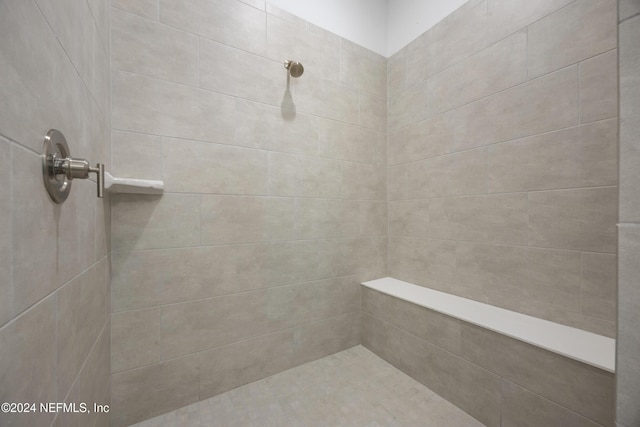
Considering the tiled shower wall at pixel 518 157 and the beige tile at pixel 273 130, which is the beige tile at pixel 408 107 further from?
the beige tile at pixel 273 130

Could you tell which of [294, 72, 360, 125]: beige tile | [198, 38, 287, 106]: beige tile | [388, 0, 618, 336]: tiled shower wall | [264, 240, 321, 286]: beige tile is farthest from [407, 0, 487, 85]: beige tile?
[264, 240, 321, 286]: beige tile

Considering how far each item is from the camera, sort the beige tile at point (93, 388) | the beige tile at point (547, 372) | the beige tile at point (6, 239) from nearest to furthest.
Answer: the beige tile at point (6, 239), the beige tile at point (93, 388), the beige tile at point (547, 372)

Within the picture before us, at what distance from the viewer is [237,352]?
4.23ft

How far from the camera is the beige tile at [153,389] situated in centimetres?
104

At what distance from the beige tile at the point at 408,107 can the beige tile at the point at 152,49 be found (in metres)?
1.28

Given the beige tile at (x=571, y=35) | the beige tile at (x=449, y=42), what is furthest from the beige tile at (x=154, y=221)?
the beige tile at (x=571, y=35)

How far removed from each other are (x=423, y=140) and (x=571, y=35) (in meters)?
0.73

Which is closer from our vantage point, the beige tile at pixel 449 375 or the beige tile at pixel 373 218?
the beige tile at pixel 449 375

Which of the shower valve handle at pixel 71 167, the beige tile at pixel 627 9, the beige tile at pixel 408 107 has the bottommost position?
the shower valve handle at pixel 71 167

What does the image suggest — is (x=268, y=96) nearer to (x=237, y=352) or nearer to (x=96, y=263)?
(x=96, y=263)

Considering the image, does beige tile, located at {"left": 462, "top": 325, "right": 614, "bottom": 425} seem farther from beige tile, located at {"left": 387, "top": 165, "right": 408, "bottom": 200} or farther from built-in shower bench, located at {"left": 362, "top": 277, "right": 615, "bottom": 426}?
beige tile, located at {"left": 387, "top": 165, "right": 408, "bottom": 200}

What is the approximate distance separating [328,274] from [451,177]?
93 centimetres

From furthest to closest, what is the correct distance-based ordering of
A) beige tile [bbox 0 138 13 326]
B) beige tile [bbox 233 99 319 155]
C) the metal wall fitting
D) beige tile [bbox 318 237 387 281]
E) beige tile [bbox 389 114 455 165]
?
1. beige tile [bbox 318 237 387 281]
2. beige tile [bbox 389 114 455 165]
3. beige tile [bbox 233 99 319 155]
4. the metal wall fitting
5. beige tile [bbox 0 138 13 326]

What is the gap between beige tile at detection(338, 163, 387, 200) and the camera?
1667mm
